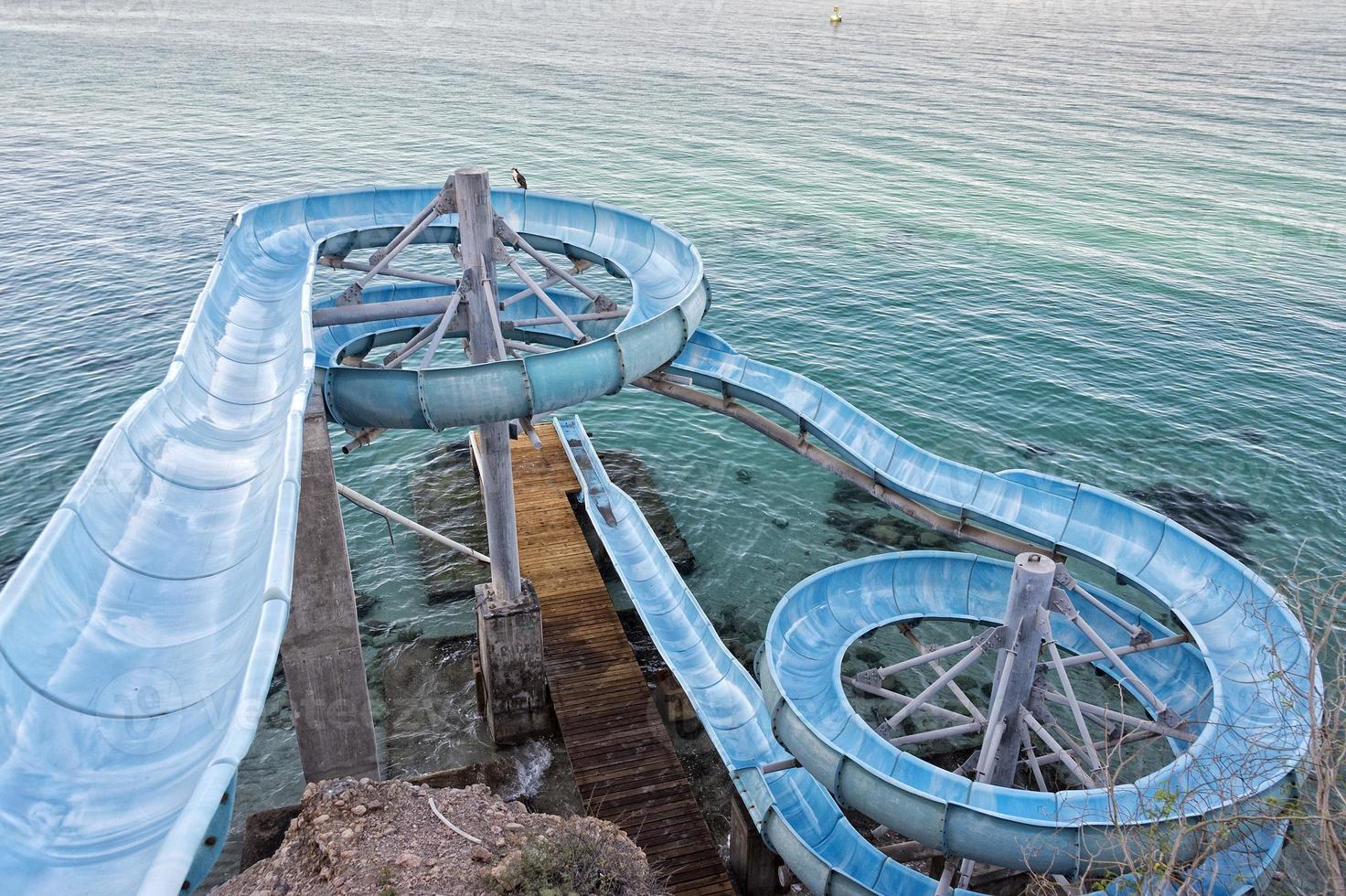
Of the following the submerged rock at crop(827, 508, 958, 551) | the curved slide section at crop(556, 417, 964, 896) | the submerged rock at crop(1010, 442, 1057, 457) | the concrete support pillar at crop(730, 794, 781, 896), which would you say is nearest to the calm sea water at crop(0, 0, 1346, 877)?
the submerged rock at crop(1010, 442, 1057, 457)

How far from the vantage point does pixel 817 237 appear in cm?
5184

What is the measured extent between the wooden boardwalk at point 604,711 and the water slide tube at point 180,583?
805cm

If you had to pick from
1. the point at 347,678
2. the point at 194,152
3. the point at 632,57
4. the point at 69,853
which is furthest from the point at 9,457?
the point at 632,57

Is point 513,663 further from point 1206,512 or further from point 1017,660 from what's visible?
point 1206,512

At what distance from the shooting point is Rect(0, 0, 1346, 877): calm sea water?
31.5 m

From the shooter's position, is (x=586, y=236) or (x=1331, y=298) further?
(x=1331, y=298)

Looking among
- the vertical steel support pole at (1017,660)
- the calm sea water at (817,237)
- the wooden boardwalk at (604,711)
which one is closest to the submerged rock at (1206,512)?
the calm sea water at (817,237)

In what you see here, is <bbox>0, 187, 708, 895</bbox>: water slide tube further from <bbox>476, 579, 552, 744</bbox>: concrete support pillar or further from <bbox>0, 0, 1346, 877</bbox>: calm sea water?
<bbox>0, 0, 1346, 877</bbox>: calm sea water

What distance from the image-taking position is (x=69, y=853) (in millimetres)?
7266

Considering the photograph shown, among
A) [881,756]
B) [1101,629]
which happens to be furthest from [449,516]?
[1101,629]

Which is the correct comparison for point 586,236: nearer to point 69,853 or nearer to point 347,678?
point 347,678

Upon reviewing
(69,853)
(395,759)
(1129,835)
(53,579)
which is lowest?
(395,759)

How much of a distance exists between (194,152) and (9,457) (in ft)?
133

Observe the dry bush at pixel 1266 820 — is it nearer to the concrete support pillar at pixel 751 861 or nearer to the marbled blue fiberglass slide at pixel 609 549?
the marbled blue fiberglass slide at pixel 609 549
